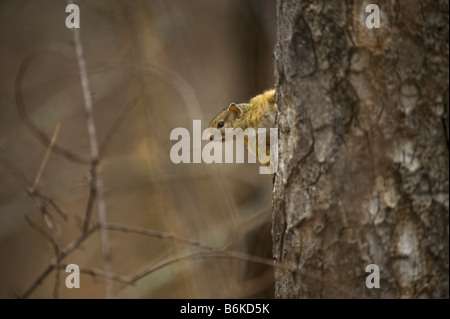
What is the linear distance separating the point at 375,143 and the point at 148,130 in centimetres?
239

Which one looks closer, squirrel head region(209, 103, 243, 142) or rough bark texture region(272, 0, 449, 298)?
rough bark texture region(272, 0, 449, 298)

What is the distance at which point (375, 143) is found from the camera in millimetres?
1692

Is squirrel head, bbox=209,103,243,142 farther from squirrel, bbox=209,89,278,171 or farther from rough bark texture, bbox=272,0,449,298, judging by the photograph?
rough bark texture, bbox=272,0,449,298

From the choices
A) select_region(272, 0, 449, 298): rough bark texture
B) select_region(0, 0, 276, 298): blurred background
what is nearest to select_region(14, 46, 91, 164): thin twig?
select_region(272, 0, 449, 298): rough bark texture

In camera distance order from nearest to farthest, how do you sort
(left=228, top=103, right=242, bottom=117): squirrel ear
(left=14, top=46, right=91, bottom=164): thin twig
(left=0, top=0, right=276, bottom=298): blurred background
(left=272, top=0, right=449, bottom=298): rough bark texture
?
(left=272, top=0, right=449, bottom=298): rough bark texture < (left=14, top=46, right=91, bottom=164): thin twig < (left=228, top=103, right=242, bottom=117): squirrel ear < (left=0, top=0, right=276, bottom=298): blurred background

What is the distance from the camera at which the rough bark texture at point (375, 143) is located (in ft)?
5.49

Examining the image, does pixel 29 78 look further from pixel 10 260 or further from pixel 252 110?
pixel 252 110

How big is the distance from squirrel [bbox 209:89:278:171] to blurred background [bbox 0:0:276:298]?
512 millimetres

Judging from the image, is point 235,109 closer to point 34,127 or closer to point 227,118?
point 227,118

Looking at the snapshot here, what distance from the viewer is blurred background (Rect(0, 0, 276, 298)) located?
3805mm

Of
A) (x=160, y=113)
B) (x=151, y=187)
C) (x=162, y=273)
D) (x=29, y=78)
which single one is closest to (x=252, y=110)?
(x=162, y=273)

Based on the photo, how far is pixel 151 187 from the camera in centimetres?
452

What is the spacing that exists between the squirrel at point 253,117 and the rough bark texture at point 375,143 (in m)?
0.87

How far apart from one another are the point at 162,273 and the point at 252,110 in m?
1.51
